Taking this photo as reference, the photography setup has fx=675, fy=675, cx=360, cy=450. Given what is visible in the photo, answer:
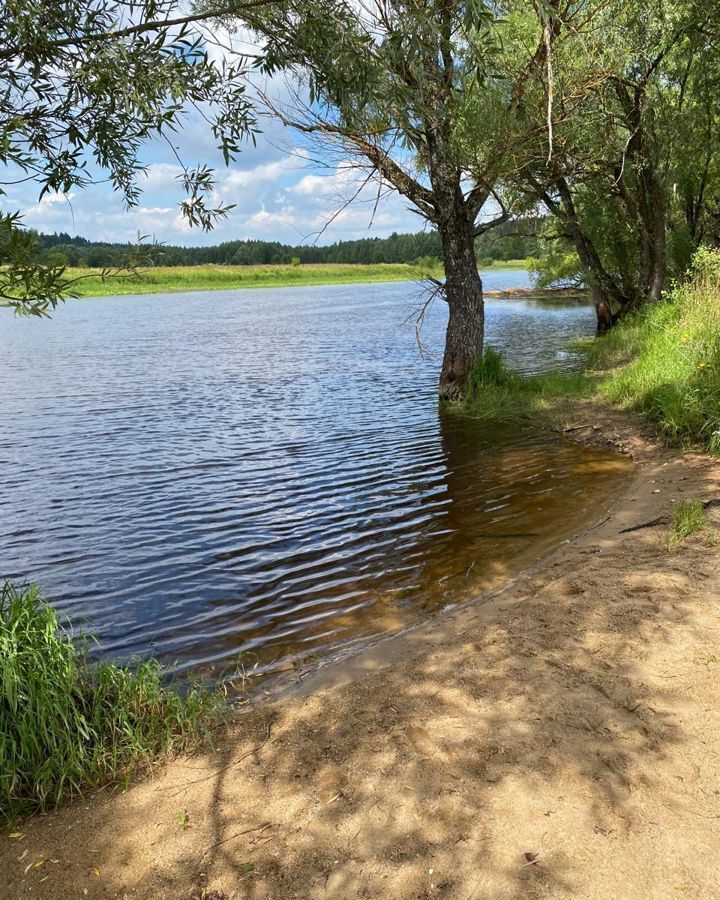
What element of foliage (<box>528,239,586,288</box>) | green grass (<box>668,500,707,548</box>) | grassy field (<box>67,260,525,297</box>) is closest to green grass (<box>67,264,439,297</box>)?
grassy field (<box>67,260,525,297</box>)

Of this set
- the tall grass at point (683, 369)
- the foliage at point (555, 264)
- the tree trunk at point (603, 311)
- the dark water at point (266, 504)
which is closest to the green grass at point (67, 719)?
the dark water at point (266, 504)

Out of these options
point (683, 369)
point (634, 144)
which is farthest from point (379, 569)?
point (634, 144)

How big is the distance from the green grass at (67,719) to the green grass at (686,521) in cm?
424

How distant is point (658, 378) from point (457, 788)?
908 cm

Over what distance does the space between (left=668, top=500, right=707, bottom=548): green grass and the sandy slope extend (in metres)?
1.27

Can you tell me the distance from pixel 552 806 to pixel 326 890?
3.65ft

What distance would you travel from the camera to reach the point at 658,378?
10.8m

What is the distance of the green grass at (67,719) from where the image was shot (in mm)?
3648

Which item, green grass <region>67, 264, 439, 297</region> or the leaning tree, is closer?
the leaning tree

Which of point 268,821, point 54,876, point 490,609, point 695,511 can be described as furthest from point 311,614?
point 695,511

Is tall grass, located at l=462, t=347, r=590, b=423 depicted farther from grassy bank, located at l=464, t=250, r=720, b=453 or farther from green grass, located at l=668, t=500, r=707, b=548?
green grass, located at l=668, t=500, r=707, b=548

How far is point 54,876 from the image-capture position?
313cm

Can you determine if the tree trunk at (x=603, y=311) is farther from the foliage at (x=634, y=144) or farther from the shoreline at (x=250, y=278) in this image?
the shoreline at (x=250, y=278)

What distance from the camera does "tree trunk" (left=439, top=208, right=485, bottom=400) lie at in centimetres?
1271
